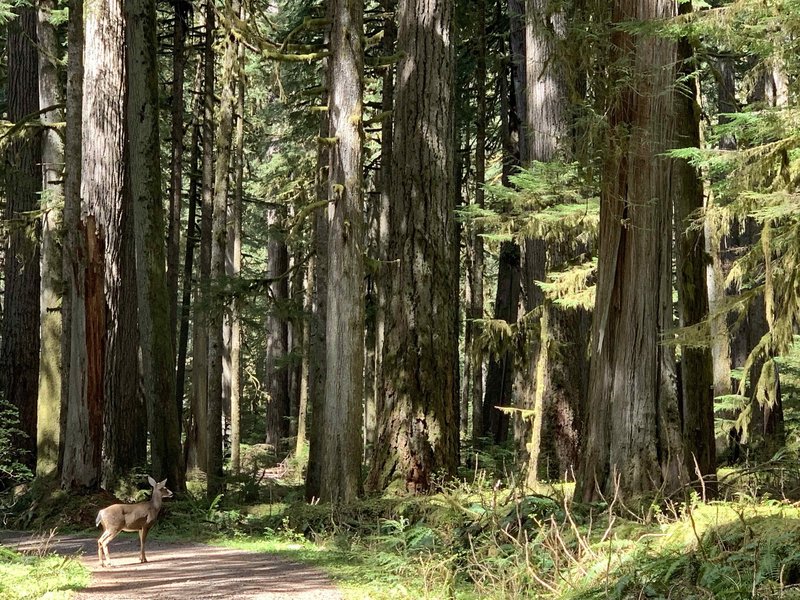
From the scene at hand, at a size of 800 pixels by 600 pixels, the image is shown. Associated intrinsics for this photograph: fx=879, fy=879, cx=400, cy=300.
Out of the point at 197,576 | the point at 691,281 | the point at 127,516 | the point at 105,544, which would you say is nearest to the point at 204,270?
the point at 127,516

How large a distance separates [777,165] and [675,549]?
397 cm

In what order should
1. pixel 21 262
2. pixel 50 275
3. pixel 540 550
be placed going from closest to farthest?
pixel 540 550 < pixel 50 275 < pixel 21 262

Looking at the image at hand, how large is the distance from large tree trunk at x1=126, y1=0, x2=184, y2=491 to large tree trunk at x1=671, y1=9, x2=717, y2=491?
28.5ft

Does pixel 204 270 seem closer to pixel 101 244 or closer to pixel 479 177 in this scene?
pixel 479 177

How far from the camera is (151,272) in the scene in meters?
14.6

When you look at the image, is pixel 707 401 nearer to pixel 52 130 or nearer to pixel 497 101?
pixel 52 130

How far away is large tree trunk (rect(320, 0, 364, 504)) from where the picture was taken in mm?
11422

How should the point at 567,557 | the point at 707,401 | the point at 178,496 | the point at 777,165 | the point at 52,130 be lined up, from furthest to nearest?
the point at 52,130 < the point at 178,496 < the point at 707,401 < the point at 777,165 < the point at 567,557

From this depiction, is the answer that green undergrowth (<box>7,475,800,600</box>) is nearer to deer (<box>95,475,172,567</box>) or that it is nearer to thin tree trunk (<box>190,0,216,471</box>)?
deer (<box>95,475,172,567</box>)

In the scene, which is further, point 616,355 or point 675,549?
point 616,355

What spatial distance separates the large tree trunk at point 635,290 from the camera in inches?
321

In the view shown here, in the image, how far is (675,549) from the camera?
18.6 ft

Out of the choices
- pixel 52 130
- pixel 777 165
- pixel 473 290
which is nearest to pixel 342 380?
pixel 777 165

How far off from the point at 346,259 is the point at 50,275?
911 cm
